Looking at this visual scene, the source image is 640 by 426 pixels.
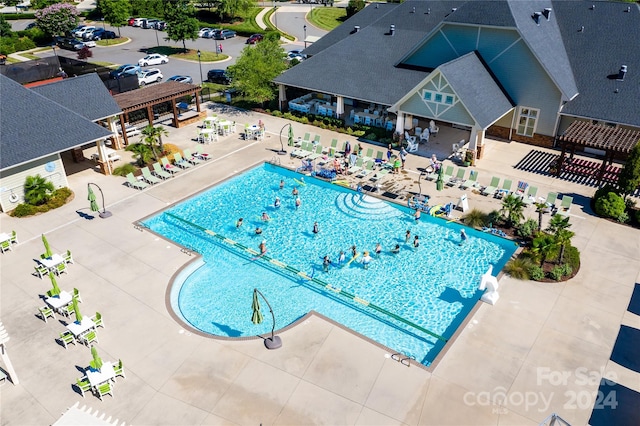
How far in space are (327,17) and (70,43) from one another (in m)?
42.0

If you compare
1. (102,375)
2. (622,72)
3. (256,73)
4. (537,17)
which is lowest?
(102,375)

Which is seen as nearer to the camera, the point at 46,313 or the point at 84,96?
the point at 46,313

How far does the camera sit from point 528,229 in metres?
25.8

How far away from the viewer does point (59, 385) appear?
58.6ft

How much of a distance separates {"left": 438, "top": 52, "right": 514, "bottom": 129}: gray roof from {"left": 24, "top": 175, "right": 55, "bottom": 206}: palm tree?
25.7 metres

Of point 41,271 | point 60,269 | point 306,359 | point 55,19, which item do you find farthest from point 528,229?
point 55,19

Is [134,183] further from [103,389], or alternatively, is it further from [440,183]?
[440,183]

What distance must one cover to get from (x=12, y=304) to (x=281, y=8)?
85338 millimetres

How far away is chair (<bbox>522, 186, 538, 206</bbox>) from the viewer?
2889 centimetres

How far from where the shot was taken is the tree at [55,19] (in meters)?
67.8

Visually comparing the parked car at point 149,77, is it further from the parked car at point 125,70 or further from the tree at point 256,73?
the tree at point 256,73

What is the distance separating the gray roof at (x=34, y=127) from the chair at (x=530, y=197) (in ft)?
85.7

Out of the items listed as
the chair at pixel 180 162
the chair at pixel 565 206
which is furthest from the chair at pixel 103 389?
the chair at pixel 565 206

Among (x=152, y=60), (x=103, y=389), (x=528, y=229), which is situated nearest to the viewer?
(x=103, y=389)
